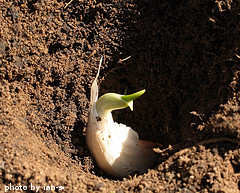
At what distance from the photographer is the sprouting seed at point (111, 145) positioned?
1205mm

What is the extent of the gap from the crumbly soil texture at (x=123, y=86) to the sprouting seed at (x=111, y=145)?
0.05 metres

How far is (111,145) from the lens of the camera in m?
1.21

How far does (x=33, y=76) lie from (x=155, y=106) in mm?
607

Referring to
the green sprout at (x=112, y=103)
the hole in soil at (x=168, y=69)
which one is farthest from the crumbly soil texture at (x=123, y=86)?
the green sprout at (x=112, y=103)

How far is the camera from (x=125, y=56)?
1.51 m

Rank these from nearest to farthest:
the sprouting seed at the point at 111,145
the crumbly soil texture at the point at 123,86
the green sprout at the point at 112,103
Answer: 1. the crumbly soil texture at the point at 123,86
2. the green sprout at the point at 112,103
3. the sprouting seed at the point at 111,145

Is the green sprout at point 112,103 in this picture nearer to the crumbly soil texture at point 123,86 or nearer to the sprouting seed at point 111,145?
the sprouting seed at point 111,145

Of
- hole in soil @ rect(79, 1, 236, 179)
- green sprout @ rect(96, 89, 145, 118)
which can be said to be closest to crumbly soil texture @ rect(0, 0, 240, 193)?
hole in soil @ rect(79, 1, 236, 179)

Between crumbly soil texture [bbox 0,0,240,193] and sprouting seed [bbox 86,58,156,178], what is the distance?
46 millimetres

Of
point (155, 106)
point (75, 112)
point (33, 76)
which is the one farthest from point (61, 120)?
point (155, 106)

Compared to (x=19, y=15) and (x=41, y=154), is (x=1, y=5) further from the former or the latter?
(x=41, y=154)

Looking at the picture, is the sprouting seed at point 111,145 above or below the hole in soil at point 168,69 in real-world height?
below

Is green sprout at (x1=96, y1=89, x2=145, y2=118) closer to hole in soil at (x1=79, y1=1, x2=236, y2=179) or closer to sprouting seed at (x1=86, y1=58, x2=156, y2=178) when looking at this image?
sprouting seed at (x1=86, y1=58, x2=156, y2=178)

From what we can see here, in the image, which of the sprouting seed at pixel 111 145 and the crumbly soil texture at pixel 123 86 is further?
the sprouting seed at pixel 111 145
